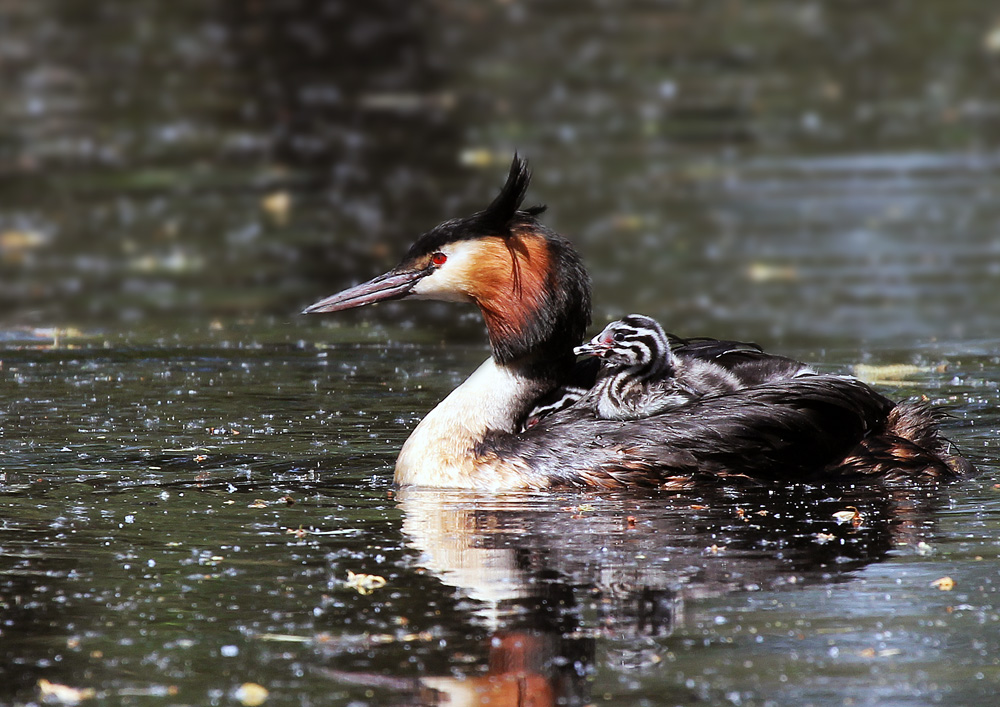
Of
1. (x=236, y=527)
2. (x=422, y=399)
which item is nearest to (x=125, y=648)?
(x=236, y=527)

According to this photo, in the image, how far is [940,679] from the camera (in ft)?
16.9

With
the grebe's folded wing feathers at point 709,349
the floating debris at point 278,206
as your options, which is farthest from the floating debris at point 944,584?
the floating debris at point 278,206

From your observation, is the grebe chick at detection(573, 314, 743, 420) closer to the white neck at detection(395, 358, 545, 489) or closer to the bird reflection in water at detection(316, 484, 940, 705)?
the white neck at detection(395, 358, 545, 489)

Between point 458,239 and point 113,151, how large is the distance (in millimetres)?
12206

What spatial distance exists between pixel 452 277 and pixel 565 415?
884 mm

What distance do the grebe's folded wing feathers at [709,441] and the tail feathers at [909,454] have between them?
0.35 ft

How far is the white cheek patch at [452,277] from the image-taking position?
27.7ft

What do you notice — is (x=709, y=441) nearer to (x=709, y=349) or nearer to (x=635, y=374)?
(x=635, y=374)

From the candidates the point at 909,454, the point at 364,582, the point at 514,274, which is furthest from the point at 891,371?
the point at 364,582

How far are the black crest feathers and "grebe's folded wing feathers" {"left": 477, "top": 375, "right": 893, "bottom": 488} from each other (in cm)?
103

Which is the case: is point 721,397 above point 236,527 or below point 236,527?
above

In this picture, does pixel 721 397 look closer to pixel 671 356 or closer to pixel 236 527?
pixel 671 356

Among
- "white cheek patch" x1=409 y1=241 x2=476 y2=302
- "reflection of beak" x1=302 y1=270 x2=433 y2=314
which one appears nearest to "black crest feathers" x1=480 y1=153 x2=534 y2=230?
"white cheek patch" x1=409 y1=241 x2=476 y2=302

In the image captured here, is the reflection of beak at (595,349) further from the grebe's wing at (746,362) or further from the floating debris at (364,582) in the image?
the floating debris at (364,582)
